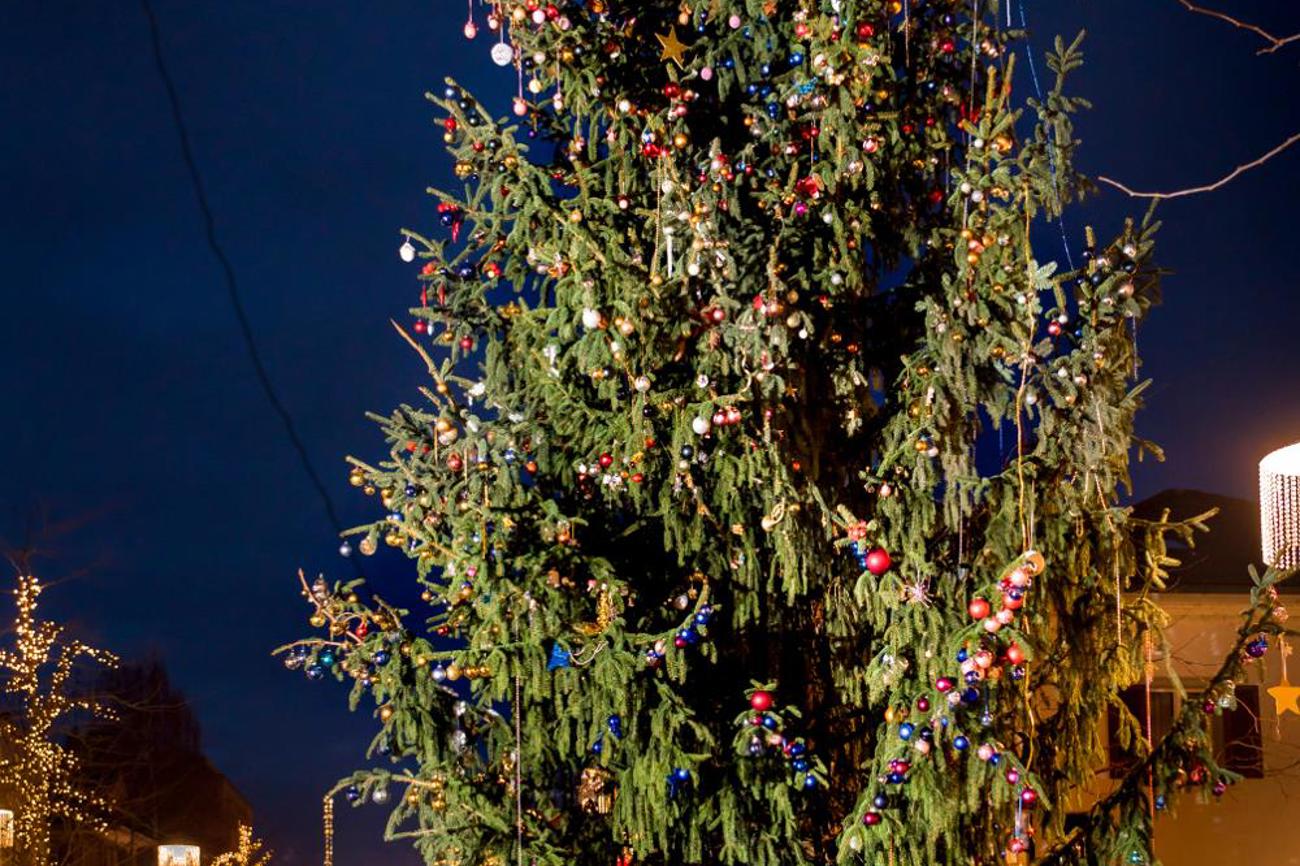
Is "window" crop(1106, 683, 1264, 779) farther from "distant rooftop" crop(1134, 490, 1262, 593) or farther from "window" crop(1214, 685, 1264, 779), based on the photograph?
"distant rooftop" crop(1134, 490, 1262, 593)

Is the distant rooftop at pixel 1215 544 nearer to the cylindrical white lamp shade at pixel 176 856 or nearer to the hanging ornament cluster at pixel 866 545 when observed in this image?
the hanging ornament cluster at pixel 866 545

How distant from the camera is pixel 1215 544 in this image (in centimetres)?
1431

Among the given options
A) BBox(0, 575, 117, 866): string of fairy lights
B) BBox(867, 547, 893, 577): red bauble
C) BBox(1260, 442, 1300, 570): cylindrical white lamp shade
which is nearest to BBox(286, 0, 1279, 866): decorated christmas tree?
BBox(867, 547, 893, 577): red bauble

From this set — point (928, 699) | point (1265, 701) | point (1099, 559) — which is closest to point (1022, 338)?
point (1099, 559)

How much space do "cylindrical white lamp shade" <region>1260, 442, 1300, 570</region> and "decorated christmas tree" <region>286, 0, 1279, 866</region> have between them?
1.56m

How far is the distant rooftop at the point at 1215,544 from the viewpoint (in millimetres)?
13602

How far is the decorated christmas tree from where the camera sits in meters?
6.89

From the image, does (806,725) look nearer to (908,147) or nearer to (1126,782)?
(1126,782)

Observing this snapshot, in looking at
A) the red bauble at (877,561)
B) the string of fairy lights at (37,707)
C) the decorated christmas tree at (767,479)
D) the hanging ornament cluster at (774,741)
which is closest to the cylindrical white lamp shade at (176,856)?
the string of fairy lights at (37,707)

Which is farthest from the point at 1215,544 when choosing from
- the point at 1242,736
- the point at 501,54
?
the point at 501,54

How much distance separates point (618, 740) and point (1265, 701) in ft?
27.9

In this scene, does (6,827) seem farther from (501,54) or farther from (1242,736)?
(1242,736)

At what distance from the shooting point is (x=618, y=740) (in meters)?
7.10

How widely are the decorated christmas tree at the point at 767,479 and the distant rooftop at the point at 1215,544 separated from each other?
6.09 m
